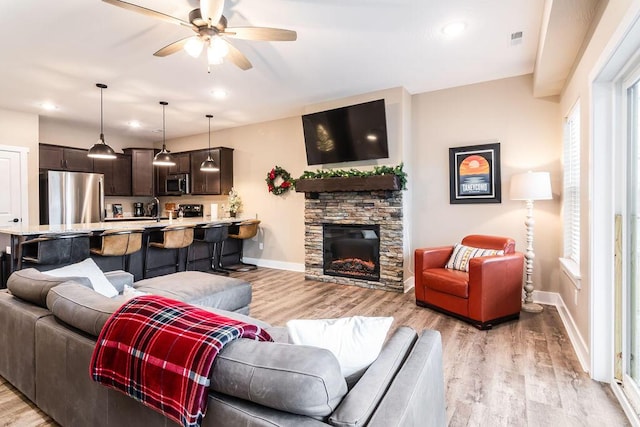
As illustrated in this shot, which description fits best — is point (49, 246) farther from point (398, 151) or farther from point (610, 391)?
point (610, 391)

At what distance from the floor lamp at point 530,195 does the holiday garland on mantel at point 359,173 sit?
129cm

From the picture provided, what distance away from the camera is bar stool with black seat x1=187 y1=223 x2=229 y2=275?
5426mm

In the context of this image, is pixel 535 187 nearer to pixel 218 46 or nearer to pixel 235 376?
pixel 218 46

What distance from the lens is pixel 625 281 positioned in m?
2.12

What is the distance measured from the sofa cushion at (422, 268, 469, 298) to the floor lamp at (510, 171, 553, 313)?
34.6 inches

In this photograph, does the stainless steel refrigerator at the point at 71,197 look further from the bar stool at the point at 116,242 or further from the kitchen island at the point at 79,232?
the bar stool at the point at 116,242

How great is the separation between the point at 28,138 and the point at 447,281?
6.95m

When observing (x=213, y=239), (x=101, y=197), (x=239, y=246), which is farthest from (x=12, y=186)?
(x=239, y=246)

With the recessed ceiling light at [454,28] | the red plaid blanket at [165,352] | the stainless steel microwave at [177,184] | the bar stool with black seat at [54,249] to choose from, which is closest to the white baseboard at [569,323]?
the red plaid blanket at [165,352]

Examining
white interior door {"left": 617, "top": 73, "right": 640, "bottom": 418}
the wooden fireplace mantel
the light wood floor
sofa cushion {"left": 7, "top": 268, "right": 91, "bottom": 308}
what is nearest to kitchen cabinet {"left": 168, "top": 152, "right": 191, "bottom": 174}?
the wooden fireplace mantel

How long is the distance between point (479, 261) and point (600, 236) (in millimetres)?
1039

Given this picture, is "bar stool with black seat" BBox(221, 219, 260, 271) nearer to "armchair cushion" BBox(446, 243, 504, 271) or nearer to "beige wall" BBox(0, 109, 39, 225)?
"beige wall" BBox(0, 109, 39, 225)

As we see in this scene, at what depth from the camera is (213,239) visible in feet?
18.0

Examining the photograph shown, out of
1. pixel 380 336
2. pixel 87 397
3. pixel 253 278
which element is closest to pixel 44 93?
pixel 253 278
